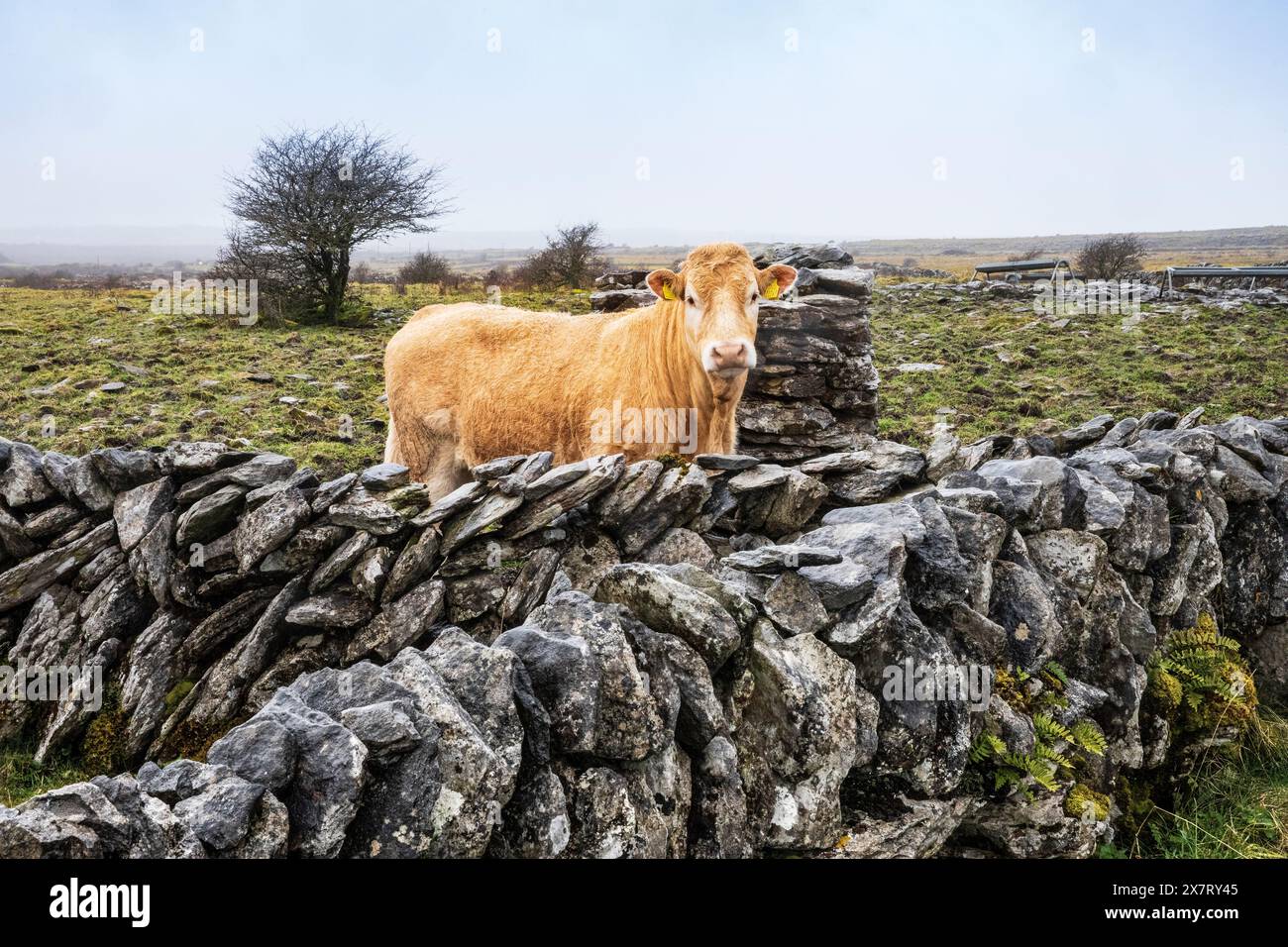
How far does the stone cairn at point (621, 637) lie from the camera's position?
11.1 feet

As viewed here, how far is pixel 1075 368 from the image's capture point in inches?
779

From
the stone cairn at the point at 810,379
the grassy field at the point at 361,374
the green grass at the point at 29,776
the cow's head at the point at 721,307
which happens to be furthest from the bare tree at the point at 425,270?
the green grass at the point at 29,776

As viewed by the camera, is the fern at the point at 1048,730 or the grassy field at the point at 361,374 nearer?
the fern at the point at 1048,730

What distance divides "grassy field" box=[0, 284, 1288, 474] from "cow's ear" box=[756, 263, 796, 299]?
6.18 m

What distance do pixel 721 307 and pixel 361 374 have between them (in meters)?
15.9

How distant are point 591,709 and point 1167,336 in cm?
2556

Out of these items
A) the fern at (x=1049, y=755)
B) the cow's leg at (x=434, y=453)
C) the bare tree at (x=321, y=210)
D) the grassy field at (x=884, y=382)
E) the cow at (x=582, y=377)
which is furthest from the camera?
the bare tree at (x=321, y=210)

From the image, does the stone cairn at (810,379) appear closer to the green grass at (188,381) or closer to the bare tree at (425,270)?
the green grass at (188,381)

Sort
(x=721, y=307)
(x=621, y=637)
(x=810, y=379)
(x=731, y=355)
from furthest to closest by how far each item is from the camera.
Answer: (x=810, y=379), (x=721, y=307), (x=731, y=355), (x=621, y=637)

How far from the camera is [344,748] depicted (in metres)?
3.25

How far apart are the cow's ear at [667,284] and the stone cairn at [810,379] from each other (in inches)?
170

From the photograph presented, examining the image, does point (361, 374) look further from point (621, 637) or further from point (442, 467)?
point (621, 637)

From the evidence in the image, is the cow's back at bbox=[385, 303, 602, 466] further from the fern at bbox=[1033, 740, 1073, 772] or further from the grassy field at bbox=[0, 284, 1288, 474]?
the fern at bbox=[1033, 740, 1073, 772]

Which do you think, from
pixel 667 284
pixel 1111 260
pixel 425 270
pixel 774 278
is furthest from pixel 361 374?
pixel 1111 260
